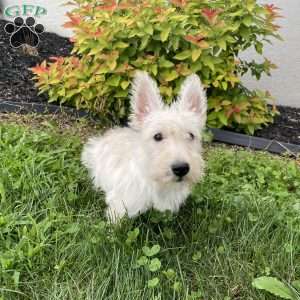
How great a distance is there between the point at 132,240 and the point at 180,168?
546 millimetres

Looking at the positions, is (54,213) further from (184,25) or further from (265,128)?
(265,128)

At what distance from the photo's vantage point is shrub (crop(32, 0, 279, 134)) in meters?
4.65

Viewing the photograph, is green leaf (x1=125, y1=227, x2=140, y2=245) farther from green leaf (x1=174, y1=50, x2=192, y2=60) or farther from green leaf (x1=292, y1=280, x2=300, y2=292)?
green leaf (x1=174, y1=50, x2=192, y2=60)

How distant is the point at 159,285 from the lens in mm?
2943

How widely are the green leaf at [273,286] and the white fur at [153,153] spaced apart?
68 cm

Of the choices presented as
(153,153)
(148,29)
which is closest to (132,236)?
(153,153)

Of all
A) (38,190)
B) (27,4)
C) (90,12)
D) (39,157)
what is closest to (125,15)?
(90,12)

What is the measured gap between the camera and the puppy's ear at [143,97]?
3.37 m

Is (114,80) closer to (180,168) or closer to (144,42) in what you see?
(144,42)

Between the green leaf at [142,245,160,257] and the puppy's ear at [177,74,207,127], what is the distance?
34.6 inches

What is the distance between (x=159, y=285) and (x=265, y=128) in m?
2.98

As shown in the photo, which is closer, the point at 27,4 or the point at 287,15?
the point at 287,15

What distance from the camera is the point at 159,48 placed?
4.80 m

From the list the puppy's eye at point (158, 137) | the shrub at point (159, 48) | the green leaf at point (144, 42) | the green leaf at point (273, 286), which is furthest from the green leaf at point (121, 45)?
the green leaf at point (273, 286)
